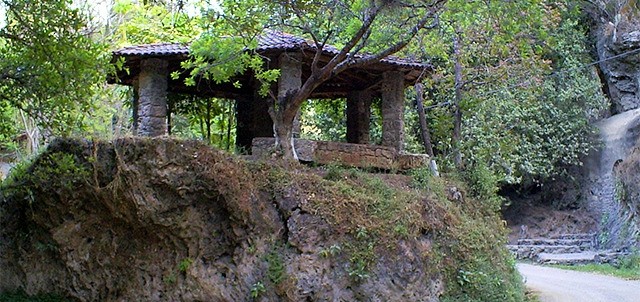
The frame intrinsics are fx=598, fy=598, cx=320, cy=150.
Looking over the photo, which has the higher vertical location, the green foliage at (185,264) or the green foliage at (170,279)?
the green foliage at (185,264)

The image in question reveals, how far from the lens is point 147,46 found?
37.6 feet

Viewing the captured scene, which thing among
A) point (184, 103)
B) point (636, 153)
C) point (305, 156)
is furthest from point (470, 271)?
point (636, 153)

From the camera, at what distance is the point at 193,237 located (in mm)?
8531

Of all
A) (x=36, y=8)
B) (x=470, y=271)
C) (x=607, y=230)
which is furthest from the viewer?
(x=607, y=230)

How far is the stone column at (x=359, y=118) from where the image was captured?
1423cm

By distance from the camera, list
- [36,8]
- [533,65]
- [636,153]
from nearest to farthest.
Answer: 1. [36,8]
2. [533,65]
3. [636,153]

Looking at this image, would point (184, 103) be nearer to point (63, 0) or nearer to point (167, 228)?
point (167, 228)

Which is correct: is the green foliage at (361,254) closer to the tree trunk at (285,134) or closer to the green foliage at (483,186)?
the tree trunk at (285,134)

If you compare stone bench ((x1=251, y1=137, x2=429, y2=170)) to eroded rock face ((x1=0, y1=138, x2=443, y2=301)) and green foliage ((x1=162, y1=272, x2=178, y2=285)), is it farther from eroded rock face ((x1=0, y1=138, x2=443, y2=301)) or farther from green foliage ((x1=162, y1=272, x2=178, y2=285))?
green foliage ((x1=162, y1=272, x2=178, y2=285))

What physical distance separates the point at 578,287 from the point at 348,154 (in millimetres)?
5701

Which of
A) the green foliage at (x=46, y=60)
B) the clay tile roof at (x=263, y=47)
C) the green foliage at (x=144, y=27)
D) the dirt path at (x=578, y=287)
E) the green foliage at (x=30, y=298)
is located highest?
the green foliage at (x=144, y=27)

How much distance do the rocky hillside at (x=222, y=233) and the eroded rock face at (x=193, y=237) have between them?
0.02m

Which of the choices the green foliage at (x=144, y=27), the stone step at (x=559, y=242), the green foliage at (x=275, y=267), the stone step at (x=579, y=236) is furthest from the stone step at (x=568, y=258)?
the green foliage at (x=144, y=27)

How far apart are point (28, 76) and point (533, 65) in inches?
464
